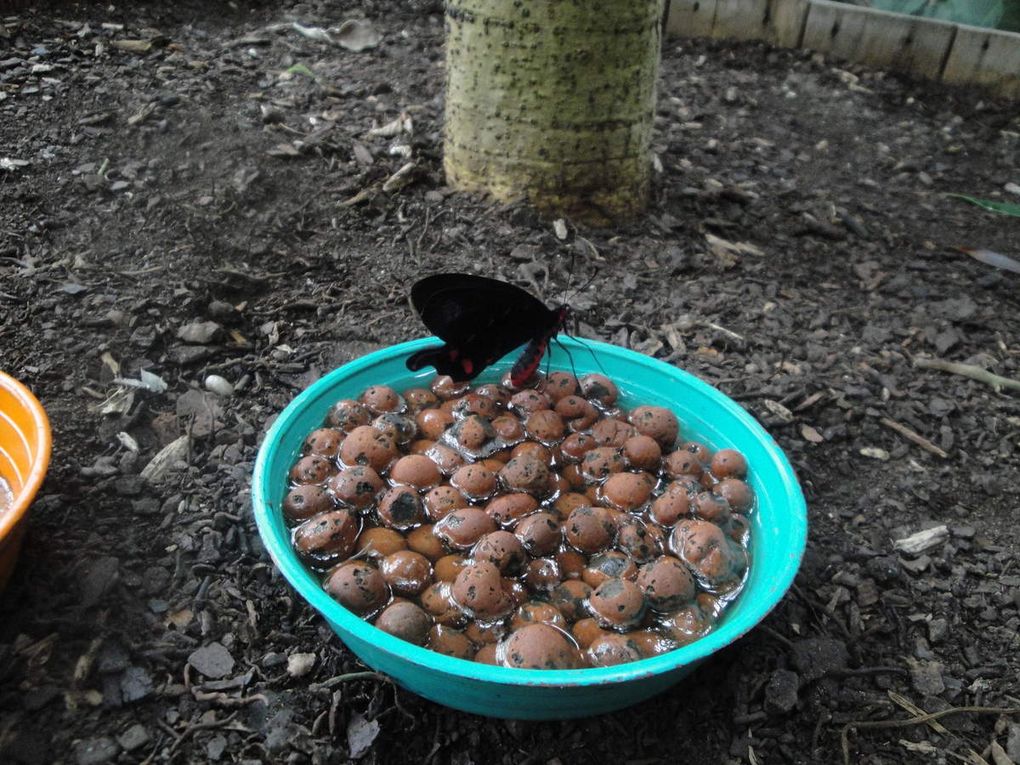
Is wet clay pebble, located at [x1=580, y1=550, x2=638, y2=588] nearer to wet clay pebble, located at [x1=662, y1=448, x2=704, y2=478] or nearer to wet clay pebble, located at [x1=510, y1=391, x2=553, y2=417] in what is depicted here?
wet clay pebble, located at [x1=662, y1=448, x2=704, y2=478]

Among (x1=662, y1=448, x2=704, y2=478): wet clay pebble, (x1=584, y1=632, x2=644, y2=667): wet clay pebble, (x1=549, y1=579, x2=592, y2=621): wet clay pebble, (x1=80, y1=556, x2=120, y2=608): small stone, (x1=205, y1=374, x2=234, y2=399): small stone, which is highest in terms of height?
(x1=662, y1=448, x2=704, y2=478): wet clay pebble

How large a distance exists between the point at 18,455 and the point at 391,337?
103 cm

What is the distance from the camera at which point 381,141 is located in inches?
127

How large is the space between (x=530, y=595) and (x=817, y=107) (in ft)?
10.9

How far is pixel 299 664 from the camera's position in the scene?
1.56m

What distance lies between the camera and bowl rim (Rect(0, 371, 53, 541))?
141 cm

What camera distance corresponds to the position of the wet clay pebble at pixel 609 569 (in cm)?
155

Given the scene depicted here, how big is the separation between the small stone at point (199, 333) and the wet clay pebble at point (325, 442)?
65 cm

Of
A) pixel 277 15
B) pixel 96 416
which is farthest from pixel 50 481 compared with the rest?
pixel 277 15

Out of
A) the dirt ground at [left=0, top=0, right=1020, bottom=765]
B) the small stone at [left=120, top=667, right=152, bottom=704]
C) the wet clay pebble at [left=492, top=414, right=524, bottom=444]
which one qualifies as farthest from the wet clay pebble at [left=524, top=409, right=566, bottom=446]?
the small stone at [left=120, top=667, right=152, bottom=704]

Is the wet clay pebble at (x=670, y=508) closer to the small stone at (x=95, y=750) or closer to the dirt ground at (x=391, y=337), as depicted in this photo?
the dirt ground at (x=391, y=337)

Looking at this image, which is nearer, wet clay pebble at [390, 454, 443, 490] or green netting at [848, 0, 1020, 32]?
wet clay pebble at [390, 454, 443, 490]

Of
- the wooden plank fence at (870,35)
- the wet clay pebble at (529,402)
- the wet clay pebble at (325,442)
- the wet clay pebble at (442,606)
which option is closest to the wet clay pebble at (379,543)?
the wet clay pebble at (442,606)

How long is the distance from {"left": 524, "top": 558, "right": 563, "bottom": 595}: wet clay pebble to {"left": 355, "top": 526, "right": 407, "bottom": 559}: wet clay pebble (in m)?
0.25
